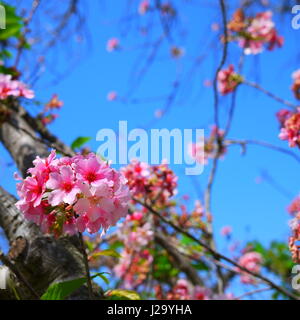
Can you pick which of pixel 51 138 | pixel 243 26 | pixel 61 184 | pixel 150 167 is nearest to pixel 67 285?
pixel 61 184

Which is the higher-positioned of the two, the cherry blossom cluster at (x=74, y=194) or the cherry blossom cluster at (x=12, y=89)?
the cherry blossom cluster at (x=12, y=89)

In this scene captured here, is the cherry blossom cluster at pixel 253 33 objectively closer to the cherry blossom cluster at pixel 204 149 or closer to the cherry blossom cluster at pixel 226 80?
the cherry blossom cluster at pixel 226 80

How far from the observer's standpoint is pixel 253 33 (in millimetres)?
3246

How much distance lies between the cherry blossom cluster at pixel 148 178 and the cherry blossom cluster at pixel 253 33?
139 centimetres

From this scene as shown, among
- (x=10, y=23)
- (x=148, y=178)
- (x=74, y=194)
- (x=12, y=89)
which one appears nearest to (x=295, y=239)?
(x=74, y=194)

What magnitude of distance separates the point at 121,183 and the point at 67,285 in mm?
313

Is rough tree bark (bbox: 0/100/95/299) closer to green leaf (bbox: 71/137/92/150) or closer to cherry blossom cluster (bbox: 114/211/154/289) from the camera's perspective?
green leaf (bbox: 71/137/92/150)

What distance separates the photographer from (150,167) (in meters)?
2.25

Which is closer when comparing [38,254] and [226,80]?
[38,254]

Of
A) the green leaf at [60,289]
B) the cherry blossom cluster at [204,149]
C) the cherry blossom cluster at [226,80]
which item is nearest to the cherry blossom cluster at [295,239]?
the green leaf at [60,289]

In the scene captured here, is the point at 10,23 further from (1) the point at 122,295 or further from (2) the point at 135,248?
(1) the point at 122,295

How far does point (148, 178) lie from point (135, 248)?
113cm

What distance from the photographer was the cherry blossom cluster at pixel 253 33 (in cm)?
312
